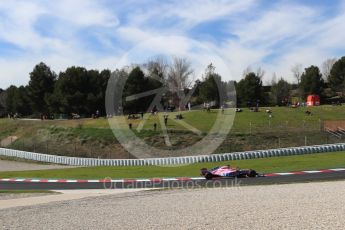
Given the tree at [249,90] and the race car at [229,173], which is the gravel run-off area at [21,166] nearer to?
the race car at [229,173]

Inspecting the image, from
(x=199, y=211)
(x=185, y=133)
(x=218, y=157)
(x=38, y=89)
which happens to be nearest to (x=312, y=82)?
(x=38, y=89)

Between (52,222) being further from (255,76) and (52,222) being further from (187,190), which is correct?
(255,76)

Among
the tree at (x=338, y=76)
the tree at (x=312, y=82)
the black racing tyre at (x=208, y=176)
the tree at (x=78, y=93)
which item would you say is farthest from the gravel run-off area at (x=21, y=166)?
the tree at (x=338, y=76)

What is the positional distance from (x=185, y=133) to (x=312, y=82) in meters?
65.6

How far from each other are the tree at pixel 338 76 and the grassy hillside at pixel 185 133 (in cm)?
4445

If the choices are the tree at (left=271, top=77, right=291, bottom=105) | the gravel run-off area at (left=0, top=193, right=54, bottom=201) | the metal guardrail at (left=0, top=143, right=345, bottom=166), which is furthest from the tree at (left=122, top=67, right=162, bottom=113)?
the gravel run-off area at (left=0, top=193, right=54, bottom=201)

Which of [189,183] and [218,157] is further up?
[189,183]

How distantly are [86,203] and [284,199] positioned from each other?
6.91 m

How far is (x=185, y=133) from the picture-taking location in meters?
54.2

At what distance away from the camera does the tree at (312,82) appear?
4402 inches

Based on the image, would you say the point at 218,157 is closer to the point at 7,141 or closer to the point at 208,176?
the point at 208,176

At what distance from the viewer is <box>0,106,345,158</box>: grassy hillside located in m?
50.8

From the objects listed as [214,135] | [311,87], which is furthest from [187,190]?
[311,87]

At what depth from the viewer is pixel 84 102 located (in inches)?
3962
